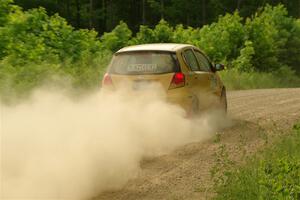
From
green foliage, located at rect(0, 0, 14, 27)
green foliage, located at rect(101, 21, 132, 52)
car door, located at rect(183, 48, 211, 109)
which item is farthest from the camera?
green foliage, located at rect(101, 21, 132, 52)

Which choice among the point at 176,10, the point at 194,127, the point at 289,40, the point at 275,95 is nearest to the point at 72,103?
the point at 194,127

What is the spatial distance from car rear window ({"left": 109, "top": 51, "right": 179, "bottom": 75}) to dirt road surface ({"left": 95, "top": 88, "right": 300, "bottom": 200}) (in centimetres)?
163

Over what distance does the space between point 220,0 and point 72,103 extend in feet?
202

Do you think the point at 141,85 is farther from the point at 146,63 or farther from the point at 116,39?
the point at 116,39

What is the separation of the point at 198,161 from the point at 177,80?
7.95 ft

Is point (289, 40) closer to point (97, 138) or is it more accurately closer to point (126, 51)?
point (126, 51)

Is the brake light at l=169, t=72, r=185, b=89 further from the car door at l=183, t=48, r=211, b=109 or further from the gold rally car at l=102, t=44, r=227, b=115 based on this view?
the car door at l=183, t=48, r=211, b=109

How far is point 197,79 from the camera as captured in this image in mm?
12227

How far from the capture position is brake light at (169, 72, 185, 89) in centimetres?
1143

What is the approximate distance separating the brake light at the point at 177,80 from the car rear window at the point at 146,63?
0.12 m

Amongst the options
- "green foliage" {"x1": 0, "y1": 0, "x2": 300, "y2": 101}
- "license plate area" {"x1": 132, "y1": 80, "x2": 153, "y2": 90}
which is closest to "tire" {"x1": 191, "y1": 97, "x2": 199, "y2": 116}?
"license plate area" {"x1": 132, "y1": 80, "x2": 153, "y2": 90}

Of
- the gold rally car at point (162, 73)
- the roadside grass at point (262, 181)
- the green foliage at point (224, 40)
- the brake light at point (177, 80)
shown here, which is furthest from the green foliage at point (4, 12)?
the green foliage at point (224, 40)

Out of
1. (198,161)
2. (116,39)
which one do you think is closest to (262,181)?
(198,161)

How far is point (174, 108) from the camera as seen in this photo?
11.4 metres
